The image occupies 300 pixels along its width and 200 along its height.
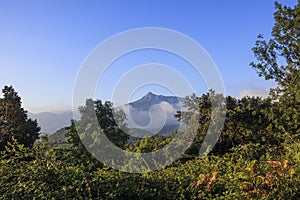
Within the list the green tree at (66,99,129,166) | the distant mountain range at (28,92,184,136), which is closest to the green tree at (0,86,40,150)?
the green tree at (66,99,129,166)

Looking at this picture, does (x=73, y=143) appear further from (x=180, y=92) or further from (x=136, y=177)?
(x=136, y=177)

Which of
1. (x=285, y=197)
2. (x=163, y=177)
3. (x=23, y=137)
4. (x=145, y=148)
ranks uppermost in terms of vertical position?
(x=23, y=137)

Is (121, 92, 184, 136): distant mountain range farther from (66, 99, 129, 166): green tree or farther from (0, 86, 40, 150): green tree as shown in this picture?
(0, 86, 40, 150): green tree

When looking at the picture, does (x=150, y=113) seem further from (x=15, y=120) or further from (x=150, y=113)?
(x=15, y=120)

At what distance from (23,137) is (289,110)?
1702 centimetres

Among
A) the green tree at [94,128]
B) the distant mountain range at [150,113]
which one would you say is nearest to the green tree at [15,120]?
the green tree at [94,128]

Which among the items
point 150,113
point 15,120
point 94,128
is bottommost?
point 150,113

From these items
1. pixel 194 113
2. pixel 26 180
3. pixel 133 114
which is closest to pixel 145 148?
pixel 133 114

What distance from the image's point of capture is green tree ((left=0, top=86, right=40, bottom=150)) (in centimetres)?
2353

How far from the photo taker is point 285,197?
10.3 feet

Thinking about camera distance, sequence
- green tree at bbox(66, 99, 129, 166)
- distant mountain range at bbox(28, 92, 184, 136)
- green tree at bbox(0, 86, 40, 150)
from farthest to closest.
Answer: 1. green tree at bbox(0, 86, 40, 150)
2. green tree at bbox(66, 99, 129, 166)
3. distant mountain range at bbox(28, 92, 184, 136)

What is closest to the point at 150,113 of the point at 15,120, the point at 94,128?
the point at 94,128

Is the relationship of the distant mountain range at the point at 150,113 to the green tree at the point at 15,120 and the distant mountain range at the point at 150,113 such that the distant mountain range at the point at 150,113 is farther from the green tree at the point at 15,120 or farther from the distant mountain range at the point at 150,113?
the green tree at the point at 15,120

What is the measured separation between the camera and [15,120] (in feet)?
79.3
